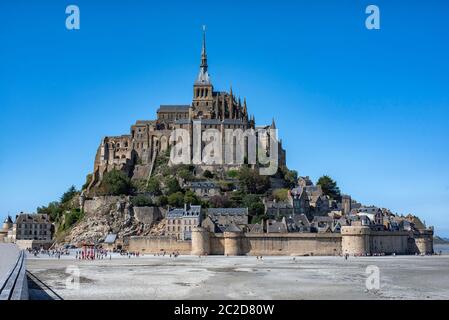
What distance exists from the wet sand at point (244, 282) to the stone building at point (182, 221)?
20450 mm

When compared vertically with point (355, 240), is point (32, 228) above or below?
above

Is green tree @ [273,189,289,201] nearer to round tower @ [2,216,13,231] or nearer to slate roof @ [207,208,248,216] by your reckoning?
slate roof @ [207,208,248,216]

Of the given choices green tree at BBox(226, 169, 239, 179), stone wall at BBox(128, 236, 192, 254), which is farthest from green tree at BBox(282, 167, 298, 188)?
stone wall at BBox(128, 236, 192, 254)

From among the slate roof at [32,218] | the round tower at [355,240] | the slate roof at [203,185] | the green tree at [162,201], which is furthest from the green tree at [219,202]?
the slate roof at [32,218]

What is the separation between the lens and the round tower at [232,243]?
58094 mm

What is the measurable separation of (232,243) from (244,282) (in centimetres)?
2698

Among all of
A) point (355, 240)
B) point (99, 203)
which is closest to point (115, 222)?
point (99, 203)

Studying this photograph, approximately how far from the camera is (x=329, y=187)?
270ft

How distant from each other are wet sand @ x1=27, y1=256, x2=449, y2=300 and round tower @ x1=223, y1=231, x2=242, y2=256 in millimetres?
15364

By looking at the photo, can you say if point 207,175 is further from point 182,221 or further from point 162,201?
point 182,221

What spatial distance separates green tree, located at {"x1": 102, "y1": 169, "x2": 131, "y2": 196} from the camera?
73250 mm

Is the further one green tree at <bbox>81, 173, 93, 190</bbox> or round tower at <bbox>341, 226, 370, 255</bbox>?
green tree at <bbox>81, 173, 93, 190</bbox>
